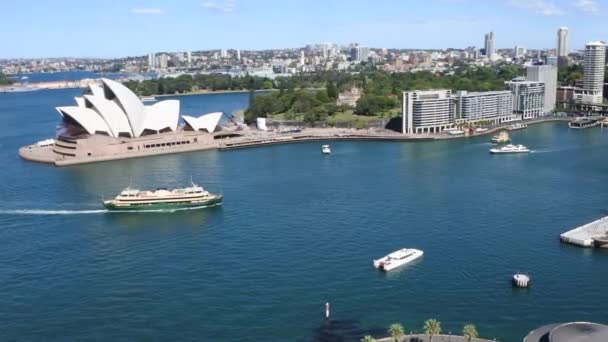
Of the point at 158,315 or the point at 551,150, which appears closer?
the point at 158,315

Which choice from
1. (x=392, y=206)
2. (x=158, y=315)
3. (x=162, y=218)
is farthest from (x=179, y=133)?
(x=158, y=315)

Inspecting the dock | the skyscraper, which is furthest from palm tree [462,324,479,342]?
the skyscraper

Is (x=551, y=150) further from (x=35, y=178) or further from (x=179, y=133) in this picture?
(x=35, y=178)

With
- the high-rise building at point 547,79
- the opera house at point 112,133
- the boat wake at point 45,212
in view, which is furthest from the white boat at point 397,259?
the high-rise building at point 547,79

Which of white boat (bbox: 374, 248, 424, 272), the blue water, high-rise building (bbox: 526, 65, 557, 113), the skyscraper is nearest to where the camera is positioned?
the blue water

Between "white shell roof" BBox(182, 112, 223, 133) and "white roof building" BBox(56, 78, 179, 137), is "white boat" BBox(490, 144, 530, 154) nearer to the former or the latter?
"white shell roof" BBox(182, 112, 223, 133)

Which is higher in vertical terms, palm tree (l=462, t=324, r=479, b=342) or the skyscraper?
the skyscraper

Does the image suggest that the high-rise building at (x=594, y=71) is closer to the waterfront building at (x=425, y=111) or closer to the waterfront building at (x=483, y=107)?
the waterfront building at (x=483, y=107)
